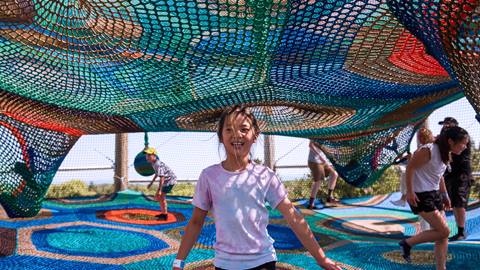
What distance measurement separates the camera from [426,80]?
110 inches

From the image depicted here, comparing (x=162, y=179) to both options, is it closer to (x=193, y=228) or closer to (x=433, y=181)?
(x=433, y=181)

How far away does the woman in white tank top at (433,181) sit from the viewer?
252cm

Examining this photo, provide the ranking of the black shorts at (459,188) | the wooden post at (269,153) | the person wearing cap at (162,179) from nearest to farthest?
the black shorts at (459,188) → the person wearing cap at (162,179) → the wooden post at (269,153)

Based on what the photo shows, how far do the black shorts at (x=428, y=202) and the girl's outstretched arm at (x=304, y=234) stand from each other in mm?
1450

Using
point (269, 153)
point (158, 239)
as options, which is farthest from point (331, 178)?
point (158, 239)

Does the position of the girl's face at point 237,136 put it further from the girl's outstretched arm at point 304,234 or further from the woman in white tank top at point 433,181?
the woman in white tank top at point 433,181

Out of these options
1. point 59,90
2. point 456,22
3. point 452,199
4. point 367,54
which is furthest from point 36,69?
point 452,199

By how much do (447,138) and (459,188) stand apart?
4.07 feet

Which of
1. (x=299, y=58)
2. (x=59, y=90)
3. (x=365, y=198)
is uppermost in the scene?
(x=299, y=58)

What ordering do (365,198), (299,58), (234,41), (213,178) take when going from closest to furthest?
(213,178) → (234,41) → (299,58) → (365,198)

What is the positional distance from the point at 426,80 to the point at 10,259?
3077mm

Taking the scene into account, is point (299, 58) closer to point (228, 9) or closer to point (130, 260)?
point (228, 9)

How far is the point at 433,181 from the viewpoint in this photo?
2611mm

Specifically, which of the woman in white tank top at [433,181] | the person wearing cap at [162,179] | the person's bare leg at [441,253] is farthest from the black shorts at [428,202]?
the person wearing cap at [162,179]
